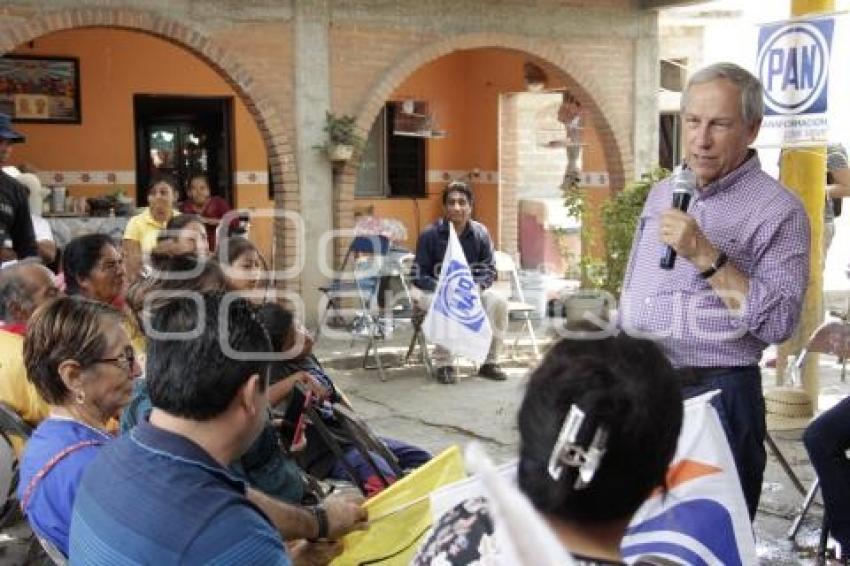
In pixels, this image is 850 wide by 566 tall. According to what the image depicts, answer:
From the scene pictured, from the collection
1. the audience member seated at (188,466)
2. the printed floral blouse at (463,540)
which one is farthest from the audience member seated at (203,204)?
the printed floral blouse at (463,540)

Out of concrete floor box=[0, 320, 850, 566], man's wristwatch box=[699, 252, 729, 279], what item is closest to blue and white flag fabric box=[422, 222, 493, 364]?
concrete floor box=[0, 320, 850, 566]

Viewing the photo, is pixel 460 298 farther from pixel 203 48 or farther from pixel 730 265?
pixel 730 265

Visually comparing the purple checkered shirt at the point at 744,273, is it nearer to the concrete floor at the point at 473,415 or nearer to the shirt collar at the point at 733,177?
the shirt collar at the point at 733,177

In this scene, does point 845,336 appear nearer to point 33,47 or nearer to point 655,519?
point 655,519

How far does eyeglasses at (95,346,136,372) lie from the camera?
276cm

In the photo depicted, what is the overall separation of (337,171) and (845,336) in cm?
642

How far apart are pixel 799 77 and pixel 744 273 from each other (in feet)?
11.9

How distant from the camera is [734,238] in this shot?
8.93ft

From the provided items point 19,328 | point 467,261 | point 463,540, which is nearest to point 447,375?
point 467,261

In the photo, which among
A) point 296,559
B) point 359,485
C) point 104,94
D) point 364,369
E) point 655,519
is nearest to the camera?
point 655,519

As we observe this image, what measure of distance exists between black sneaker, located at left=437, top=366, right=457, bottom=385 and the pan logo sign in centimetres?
329

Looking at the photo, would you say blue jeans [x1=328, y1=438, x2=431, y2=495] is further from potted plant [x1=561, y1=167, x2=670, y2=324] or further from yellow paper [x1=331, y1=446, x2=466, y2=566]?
potted plant [x1=561, y1=167, x2=670, y2=324]

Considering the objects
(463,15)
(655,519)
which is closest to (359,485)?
(655,519)

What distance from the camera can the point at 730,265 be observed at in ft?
8.73
